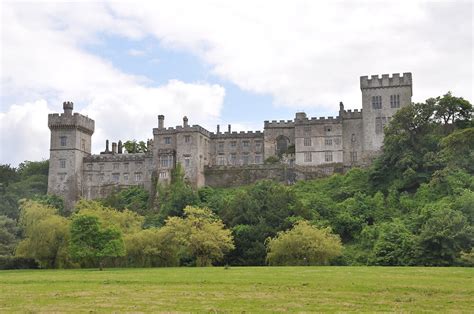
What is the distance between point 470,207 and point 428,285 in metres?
22.6

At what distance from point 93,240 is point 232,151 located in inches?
1326

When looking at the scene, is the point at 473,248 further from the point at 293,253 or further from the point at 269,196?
the point at 269,196

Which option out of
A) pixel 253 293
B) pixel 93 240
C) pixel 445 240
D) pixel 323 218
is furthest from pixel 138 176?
pixel 253 293

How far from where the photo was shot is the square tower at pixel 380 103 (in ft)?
233

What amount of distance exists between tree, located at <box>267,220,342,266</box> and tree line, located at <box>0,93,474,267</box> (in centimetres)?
7

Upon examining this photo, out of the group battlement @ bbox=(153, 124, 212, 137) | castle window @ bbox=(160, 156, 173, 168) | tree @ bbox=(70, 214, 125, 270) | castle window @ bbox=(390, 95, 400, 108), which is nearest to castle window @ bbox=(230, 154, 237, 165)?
battlement @ bbox=(153, 124, 212, 137)

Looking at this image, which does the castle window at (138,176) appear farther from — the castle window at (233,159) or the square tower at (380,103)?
the square tower at (380,103)

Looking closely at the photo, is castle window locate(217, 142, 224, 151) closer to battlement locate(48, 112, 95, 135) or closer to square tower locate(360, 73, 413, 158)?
battlement locate(48, 112, 95, 135)

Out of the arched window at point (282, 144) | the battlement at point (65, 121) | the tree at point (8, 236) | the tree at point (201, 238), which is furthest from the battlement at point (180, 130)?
the tree at point (201, 238)

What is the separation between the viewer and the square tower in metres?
71.1

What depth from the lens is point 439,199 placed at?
54719mm

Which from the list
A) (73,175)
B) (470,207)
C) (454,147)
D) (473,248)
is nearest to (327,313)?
(454,147)

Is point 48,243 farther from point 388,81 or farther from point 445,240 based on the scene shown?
point 388,81

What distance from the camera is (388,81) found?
71.6 metres
